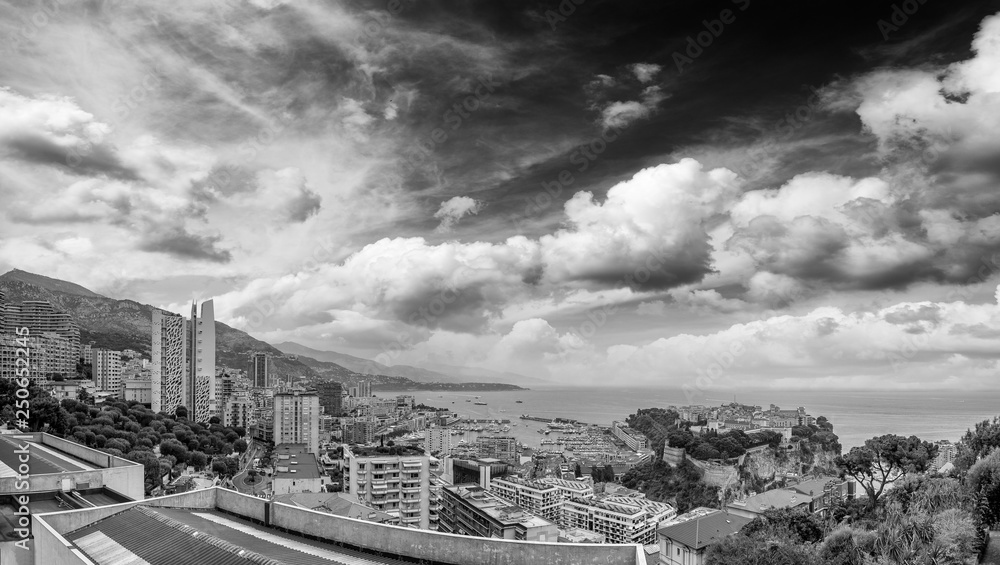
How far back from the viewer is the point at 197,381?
122 ft

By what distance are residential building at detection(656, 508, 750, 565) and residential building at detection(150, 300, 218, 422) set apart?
100ft

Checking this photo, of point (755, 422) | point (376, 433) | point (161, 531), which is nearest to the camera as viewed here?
point (161, 531)

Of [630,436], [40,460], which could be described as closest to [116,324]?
[630,436]

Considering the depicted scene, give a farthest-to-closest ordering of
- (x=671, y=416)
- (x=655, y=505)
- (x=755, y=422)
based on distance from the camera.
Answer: (x=671, y=416) → (x=755, y=422) → (x=655, y=505)

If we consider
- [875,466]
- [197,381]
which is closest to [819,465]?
[875,466]

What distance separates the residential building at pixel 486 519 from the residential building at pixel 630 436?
30500mm

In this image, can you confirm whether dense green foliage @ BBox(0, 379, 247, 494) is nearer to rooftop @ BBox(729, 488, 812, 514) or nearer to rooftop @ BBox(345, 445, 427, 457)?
rooftop @ BBox(345, 445, 427, 457)

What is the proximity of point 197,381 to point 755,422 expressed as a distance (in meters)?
36.5

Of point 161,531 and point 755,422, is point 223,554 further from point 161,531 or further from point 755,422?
point 755,422

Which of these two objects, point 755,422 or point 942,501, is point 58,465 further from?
point 755,422

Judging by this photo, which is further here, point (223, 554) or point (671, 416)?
point (671, 416)

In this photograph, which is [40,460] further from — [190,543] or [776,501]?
[776,501]

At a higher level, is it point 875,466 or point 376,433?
point 875,466

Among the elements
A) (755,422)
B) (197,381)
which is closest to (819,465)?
(755,422)
